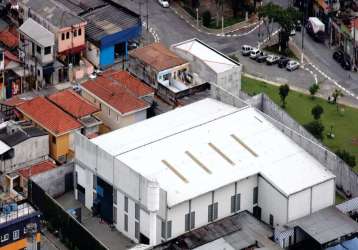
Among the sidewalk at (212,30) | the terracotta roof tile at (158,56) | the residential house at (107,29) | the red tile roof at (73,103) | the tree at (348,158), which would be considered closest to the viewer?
the tree at (348,158)

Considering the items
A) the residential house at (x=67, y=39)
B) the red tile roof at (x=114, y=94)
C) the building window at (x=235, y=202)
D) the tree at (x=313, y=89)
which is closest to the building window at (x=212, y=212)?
the building window at (x=235, y=202)

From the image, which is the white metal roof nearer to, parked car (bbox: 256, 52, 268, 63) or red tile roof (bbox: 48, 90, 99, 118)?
red tile roof (bbox: 48, 90, 99, 118)

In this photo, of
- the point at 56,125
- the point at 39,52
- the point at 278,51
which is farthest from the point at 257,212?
the point at 278,51

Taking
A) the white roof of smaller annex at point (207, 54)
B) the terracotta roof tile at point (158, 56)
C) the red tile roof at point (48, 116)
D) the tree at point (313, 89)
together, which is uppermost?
the white roof of smaller annex at point (207, 54)

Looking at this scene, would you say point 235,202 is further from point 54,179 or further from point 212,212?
point 54,179

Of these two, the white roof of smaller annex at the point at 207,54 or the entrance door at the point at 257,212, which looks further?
the white roof of smaller annex at the point at 207,54

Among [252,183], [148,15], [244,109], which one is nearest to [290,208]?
[252,183]

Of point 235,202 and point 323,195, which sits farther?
point 323,195

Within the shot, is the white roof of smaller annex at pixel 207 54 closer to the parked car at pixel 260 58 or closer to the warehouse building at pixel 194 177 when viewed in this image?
the parked car at pixel 260 58
